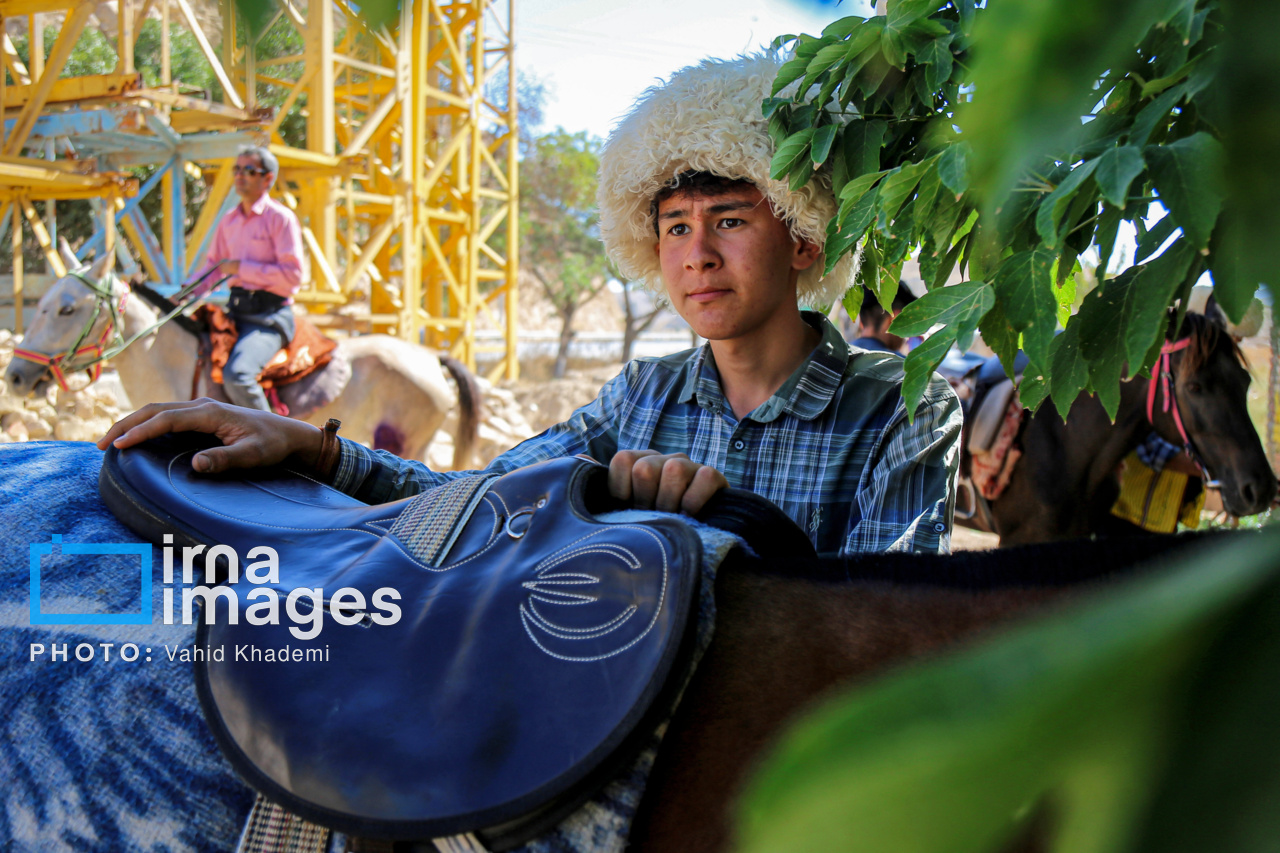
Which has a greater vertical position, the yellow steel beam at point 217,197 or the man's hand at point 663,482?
the yellow steel beam at point 217,197

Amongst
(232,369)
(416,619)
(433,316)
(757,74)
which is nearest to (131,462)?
(416,619)

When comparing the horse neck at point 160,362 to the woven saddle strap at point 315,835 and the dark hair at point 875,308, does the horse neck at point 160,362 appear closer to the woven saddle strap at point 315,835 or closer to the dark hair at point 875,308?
the dark hair at point 875,308

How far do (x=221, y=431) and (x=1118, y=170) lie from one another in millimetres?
1291

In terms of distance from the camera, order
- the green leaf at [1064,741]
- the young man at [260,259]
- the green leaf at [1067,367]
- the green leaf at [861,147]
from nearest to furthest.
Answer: the green leaf at [1064,741] → the green leaf at [1067,367] → the green leaf at [861,147] → the young man at [260,259]

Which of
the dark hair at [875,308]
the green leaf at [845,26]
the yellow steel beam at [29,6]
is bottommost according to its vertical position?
the dark hair at [875,308]

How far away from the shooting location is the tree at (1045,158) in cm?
18

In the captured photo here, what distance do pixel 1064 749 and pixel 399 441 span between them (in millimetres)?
6037

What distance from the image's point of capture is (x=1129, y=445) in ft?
10.9

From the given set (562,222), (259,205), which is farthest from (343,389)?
(562,222)

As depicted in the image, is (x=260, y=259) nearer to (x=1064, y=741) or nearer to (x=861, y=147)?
(x=861, y=147)

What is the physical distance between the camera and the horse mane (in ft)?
9.57

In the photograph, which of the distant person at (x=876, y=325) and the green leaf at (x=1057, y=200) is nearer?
the green leaf at (x=1057, y=200)

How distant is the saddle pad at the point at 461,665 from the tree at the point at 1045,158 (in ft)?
1.30

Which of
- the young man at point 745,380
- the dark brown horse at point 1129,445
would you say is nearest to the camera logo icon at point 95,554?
the young man at point 745,380
